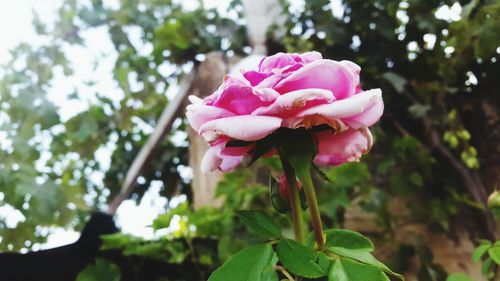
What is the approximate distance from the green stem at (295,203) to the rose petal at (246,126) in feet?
0.16

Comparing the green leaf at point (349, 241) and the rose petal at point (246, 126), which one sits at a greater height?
the rose petal at point (246, 126)

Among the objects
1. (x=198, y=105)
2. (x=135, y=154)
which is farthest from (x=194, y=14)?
(x=198, y=105)

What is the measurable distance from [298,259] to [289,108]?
106mm

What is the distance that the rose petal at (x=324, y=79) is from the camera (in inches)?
12.6

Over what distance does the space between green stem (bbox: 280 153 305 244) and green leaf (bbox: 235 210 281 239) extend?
0.06ft

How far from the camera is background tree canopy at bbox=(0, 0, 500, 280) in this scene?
914 millimetres

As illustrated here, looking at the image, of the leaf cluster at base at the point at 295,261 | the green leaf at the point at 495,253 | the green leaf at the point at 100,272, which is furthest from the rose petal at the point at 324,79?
the green leaf at the point at 100,272

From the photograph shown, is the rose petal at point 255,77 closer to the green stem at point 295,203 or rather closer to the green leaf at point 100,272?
the green stem at point 295,203

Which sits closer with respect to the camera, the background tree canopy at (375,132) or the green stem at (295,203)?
the green stem at (295,203)

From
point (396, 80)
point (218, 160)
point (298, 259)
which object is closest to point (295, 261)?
point (298, 259)

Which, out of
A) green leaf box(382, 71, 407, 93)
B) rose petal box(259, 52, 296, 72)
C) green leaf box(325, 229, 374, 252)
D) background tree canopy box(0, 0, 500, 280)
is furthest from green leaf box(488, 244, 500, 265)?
green leaf box(382, 71, 407, 93)

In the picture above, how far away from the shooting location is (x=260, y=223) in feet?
1.11

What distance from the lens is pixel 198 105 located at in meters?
0.34

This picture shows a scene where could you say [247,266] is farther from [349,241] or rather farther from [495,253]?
[495,253]
